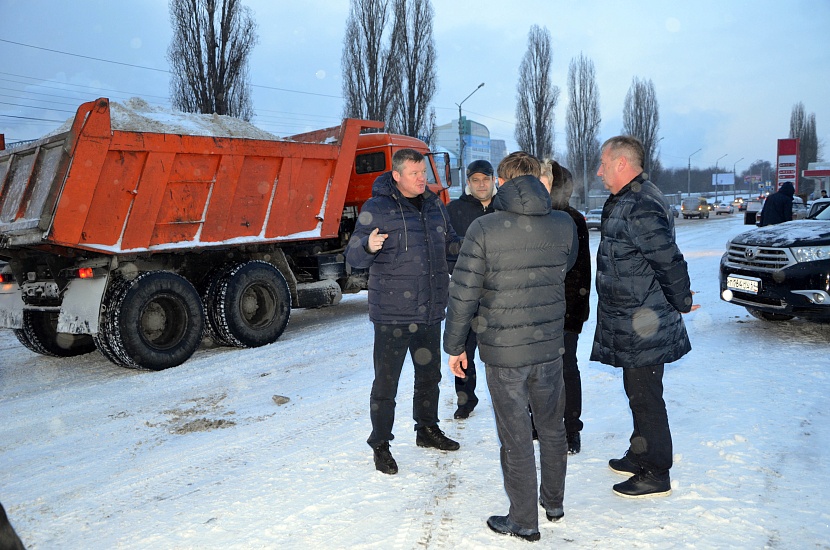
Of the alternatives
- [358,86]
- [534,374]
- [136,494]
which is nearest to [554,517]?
[534,374]

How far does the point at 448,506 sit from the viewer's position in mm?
3156

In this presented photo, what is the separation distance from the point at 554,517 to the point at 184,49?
19634 millimetres

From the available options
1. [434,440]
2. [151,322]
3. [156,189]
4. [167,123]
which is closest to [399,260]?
[434,440]

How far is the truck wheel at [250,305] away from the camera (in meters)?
7.04

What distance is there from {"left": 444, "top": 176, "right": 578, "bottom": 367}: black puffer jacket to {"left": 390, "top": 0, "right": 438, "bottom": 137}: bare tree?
945 inches

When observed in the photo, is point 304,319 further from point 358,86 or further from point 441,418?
point 358,86

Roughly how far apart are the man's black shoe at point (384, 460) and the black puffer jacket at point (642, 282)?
1.35 meters

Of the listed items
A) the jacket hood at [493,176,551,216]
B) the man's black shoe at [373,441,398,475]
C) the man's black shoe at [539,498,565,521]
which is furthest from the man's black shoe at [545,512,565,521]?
the jacket hood at [493,176,551,216]

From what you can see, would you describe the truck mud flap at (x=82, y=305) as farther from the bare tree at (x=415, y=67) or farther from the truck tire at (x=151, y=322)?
the bare tree at (x=415, y=67)

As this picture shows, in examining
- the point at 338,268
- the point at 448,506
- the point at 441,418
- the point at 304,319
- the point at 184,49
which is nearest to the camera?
the point at 448,506

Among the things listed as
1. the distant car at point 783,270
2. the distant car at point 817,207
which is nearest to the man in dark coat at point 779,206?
the distant car at point 817,207

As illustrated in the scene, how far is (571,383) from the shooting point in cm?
375

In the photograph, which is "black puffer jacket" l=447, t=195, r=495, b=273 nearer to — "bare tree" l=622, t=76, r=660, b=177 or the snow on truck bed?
the snow on truck bed

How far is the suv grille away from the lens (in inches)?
250
